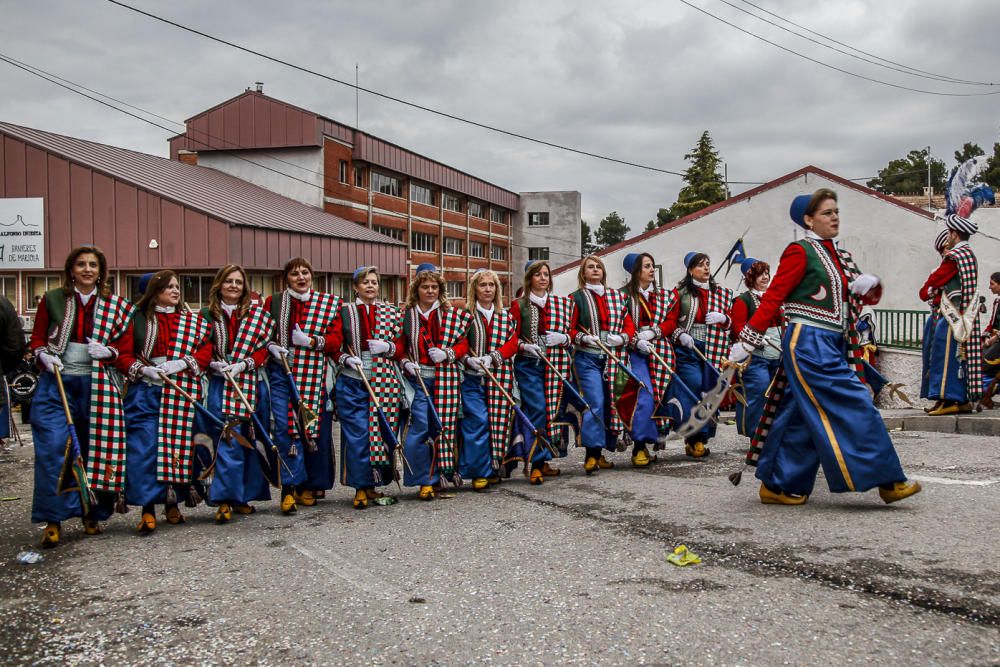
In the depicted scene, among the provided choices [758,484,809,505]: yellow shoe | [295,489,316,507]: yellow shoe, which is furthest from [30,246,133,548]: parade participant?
[758,484,809,505]: yellow shoe

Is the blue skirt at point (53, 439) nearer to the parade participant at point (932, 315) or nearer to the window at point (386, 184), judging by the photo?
the parade participant at point (932, 315)

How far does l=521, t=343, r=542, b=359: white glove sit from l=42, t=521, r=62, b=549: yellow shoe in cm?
375

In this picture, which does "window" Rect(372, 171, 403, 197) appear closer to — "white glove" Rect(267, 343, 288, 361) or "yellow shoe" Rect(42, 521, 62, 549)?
"white glove" Rect(267, 343, 288, 361)

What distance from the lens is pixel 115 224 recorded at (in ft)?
91.2

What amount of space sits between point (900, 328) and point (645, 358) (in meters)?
8.86

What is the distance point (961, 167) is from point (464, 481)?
729 cm

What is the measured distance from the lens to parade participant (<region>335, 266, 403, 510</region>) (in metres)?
6.71

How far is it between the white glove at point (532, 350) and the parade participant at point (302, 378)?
1.65 m

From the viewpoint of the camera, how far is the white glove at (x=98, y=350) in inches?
230

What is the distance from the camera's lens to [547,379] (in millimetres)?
7820

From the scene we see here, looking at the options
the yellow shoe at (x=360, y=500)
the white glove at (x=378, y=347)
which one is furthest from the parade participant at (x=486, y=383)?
the yellow shoe at (x=360, y=500)

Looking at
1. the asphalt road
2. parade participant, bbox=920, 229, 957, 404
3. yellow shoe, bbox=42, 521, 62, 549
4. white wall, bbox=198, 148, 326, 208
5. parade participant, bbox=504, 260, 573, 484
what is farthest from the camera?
white wall, bbox=198, 148, 326, 208

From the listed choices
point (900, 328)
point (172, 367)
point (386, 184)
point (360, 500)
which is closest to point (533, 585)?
point (360, 500)

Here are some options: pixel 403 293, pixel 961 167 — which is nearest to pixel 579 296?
pixel 961 167
